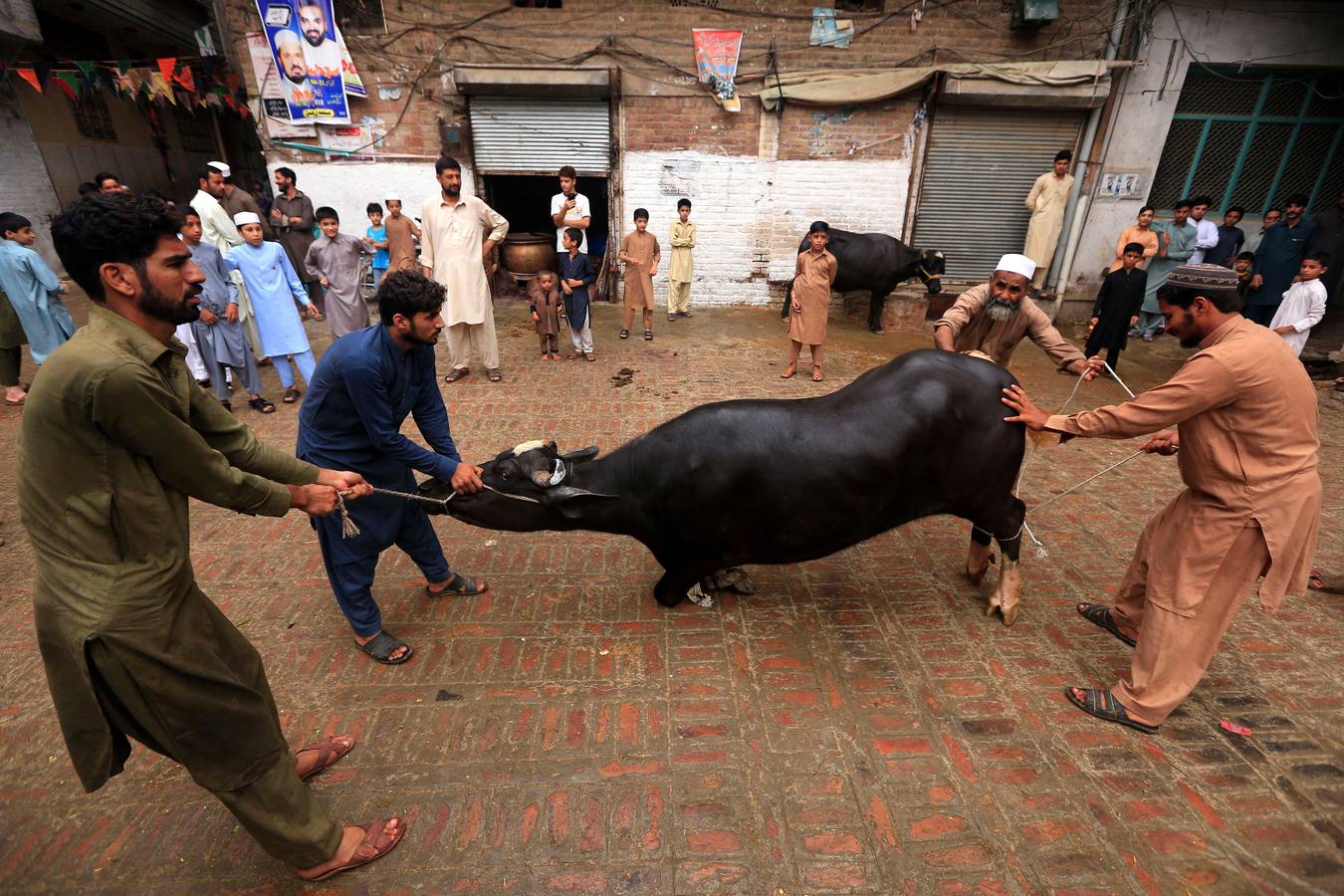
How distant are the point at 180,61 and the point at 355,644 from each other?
425 inches

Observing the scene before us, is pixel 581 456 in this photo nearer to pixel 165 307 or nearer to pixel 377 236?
pixel 165 307

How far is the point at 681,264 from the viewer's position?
1035 cm

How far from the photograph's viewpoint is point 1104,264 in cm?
1055

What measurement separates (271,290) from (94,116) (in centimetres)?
1127

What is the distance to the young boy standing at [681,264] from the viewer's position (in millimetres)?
9914

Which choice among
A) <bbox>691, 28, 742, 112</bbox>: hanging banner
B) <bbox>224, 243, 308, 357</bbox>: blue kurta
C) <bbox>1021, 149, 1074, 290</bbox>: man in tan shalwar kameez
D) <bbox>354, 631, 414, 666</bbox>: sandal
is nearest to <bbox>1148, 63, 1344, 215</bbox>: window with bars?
<bbox>1021, 149, 1074, 290</bbox>: man in tan shalwar kameez

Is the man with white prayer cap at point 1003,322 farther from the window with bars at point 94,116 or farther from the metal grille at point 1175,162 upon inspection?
the window with bars at point 94,116

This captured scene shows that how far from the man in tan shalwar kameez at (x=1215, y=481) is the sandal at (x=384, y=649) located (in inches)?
140

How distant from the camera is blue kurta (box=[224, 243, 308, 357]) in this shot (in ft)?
21.3

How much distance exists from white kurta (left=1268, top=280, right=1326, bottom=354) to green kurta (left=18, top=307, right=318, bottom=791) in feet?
31.2

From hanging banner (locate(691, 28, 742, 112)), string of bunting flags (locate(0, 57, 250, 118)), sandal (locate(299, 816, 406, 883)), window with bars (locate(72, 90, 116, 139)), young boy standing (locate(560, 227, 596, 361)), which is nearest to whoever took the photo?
sandal (locate(299, 816, 406, 883))

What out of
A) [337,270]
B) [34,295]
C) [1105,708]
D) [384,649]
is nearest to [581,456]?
[384,649]

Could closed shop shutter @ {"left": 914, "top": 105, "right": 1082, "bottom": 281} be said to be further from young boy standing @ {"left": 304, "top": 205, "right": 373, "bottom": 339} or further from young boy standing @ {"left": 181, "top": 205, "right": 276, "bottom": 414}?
young boy standing @ {"left": 181, "top": 205, "right": 276, "bottom": 414}

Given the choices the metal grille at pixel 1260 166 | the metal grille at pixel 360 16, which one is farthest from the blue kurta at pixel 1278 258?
the metal grille at pixel 360 16
